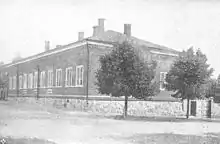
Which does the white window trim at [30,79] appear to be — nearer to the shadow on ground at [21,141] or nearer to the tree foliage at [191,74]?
the tree foliage at [191,74]

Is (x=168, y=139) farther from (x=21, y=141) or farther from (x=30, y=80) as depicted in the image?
(x=30, y=80)

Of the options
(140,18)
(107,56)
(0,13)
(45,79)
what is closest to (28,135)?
(0,13)

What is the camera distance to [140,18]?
12547 mm

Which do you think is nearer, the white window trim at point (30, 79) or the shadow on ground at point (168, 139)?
the shadow on ground at point (168, 139)

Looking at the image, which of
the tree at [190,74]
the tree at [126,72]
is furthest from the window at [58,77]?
the tree at [190,74]

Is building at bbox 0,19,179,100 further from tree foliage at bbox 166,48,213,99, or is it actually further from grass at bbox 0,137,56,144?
grass at bbox 0,137,56,144

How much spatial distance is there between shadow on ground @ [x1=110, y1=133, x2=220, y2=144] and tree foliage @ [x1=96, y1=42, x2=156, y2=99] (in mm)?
6588

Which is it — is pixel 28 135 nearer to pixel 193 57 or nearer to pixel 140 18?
pixel 140 18

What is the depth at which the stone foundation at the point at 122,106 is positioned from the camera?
22.4m

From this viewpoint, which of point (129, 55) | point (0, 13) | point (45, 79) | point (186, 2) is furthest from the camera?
point (45, 79)

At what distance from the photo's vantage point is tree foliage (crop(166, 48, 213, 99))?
789 inches

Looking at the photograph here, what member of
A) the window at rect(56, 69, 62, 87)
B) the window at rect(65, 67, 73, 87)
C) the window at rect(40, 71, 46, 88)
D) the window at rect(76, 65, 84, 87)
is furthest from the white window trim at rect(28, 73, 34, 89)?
the window at rect(76, 65, 84, 87)

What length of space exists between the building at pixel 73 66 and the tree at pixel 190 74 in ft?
7.86

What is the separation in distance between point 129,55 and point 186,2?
702cm
